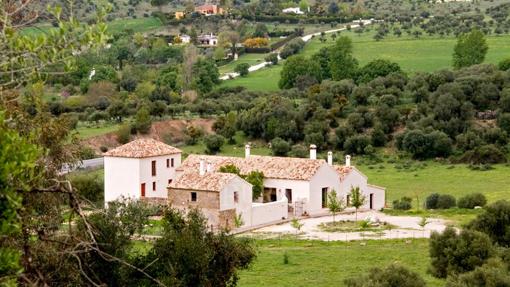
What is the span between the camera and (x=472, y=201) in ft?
161

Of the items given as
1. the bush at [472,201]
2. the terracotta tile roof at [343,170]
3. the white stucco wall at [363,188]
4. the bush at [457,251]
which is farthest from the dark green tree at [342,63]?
the bush at [457,251]

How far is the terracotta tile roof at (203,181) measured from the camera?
149 feet

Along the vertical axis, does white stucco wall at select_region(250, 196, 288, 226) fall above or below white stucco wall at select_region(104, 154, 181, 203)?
below

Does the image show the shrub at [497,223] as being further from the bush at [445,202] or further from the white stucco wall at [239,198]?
the bush at [445,202]

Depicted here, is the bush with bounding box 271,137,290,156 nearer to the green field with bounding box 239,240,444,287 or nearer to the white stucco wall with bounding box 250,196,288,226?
the white stucco wall with bounding box 250,196,288,226

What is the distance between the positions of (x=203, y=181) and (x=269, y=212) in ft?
10.7

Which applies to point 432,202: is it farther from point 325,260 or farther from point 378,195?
point 325,260

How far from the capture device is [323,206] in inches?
1975

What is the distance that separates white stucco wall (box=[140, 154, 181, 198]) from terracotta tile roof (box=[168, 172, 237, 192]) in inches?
115

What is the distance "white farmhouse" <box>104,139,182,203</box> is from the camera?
49594mm

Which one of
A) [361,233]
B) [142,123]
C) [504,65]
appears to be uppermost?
[504,65]

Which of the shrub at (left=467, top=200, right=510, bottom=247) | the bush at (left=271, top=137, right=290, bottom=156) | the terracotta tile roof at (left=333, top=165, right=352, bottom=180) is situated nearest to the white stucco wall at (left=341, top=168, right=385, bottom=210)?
the terracotta tile roof at (left=333, top=165, right=352, bottom=180)

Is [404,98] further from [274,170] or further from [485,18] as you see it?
[485,18]

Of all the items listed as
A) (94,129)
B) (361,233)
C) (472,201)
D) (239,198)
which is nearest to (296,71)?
(94,129)
